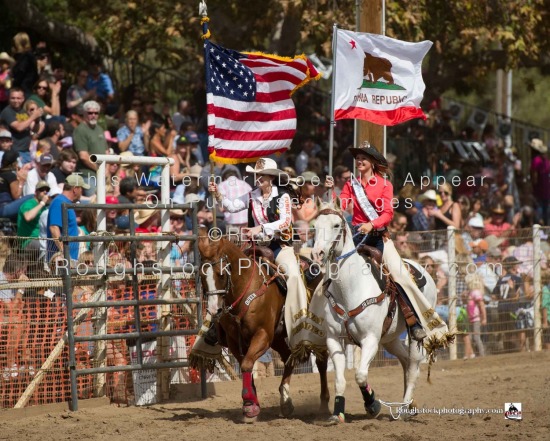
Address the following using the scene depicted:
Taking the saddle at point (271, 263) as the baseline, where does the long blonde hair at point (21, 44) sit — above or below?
above

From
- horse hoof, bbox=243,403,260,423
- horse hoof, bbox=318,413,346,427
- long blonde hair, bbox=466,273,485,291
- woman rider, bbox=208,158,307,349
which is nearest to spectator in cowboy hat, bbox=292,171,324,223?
long blonde hair, bbox=466,273,485,291

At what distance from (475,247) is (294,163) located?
451 centimetres

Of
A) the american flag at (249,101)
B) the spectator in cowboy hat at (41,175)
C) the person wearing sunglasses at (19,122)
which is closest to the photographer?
the american flag at (249,101)

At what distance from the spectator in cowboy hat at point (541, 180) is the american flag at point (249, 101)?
11747 millimetres

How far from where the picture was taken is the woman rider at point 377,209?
1191cm

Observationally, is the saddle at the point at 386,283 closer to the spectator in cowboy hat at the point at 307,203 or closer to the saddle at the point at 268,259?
the saddle at the point at 268,259

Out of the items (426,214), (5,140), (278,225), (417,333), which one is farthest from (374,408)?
(426,214)

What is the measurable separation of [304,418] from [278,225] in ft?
7.22

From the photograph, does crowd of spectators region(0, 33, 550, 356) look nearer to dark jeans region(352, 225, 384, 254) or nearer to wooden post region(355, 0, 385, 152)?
wooden post region(355, 0, 385, 152)

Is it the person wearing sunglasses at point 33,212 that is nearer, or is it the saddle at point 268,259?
the saddle at point 268,259

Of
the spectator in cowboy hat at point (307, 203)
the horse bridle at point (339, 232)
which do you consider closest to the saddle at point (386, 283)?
the horse bridle at point (339, 232)

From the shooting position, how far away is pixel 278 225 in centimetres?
1231

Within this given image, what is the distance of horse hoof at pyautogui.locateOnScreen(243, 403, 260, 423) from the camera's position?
11828 mm

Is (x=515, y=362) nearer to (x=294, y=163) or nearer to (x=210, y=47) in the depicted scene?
(x=294, y=163)
